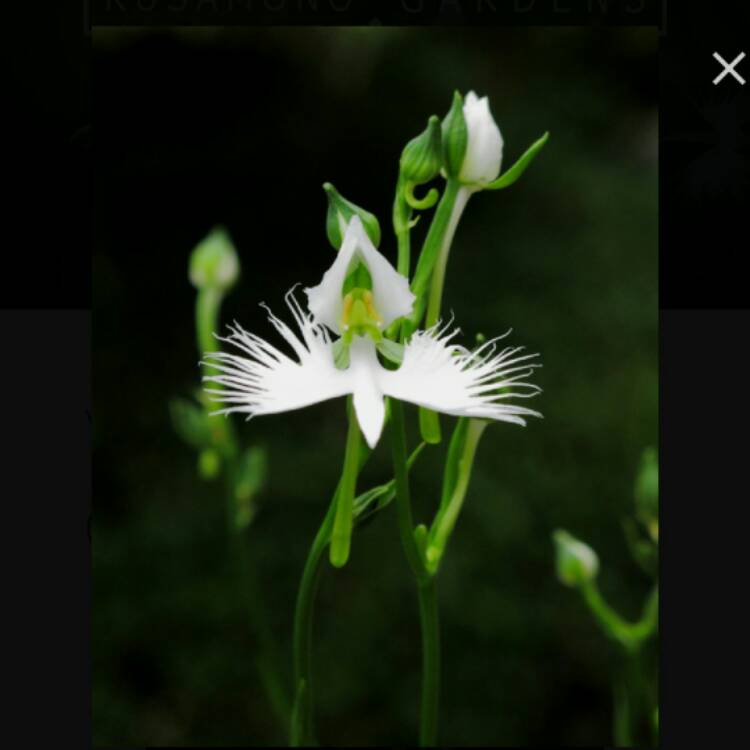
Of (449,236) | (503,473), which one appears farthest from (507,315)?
(449,236)

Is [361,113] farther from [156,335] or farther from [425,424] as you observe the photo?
[425,424]

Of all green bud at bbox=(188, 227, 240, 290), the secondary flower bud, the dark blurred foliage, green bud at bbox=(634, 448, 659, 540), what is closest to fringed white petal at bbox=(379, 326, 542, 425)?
the secondary flower bud

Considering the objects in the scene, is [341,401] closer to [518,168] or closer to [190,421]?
[190,421]

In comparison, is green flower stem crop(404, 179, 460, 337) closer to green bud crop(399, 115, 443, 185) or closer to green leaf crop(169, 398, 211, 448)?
green bud crop(399, 115, 443, 185)

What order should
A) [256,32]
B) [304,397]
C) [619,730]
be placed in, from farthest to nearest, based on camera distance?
1. [256,32]
2. [619,730]
3. [304,397]

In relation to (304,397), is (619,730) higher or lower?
lower

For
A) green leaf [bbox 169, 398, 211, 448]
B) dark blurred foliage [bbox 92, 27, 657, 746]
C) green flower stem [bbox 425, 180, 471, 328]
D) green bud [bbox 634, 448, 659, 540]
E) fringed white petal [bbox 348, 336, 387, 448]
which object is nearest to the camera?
fringed white petal [bbox 348, 336, 387, 448]

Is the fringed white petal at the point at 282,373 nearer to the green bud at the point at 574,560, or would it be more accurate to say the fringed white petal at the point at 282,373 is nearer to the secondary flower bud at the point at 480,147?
the secondary flower bud at the point at 480,147
